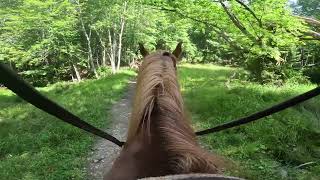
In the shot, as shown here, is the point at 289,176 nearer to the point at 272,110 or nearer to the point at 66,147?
the point at 66,147

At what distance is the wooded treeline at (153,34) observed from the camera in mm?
11617

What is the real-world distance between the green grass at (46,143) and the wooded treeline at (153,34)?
3946 millimetres

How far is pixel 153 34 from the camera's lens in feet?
104

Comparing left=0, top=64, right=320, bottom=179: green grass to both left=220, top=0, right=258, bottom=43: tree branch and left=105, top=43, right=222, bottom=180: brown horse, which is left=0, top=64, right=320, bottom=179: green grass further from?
left=105, top=43, right=222, bottom=180: brown horse

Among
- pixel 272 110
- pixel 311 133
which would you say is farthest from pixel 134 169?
pixel 311 133

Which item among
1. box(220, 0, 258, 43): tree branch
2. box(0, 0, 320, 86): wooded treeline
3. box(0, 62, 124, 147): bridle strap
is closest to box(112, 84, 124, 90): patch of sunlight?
box(0, 0, 320, 86): wooded treeline

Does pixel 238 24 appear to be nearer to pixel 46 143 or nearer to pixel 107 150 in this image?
pixel 107 150

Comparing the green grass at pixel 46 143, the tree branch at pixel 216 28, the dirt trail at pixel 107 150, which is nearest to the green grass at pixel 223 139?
the green grass at pixel 46 143

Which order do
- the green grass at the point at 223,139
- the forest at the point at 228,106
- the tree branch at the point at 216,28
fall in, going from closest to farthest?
1. the green grass at the point at 223,139
2. the forest at the point at 228,106
3. the tree branch at the point at 216,28

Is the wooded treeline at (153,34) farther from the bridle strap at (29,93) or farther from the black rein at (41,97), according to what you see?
the bridle strap at (29,93)

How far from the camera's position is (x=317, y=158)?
697cm

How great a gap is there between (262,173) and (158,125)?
199 inches

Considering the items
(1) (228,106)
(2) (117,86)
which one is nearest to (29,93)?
(1) (228,106)

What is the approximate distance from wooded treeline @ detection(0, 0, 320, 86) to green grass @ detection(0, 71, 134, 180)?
395 centimetres
